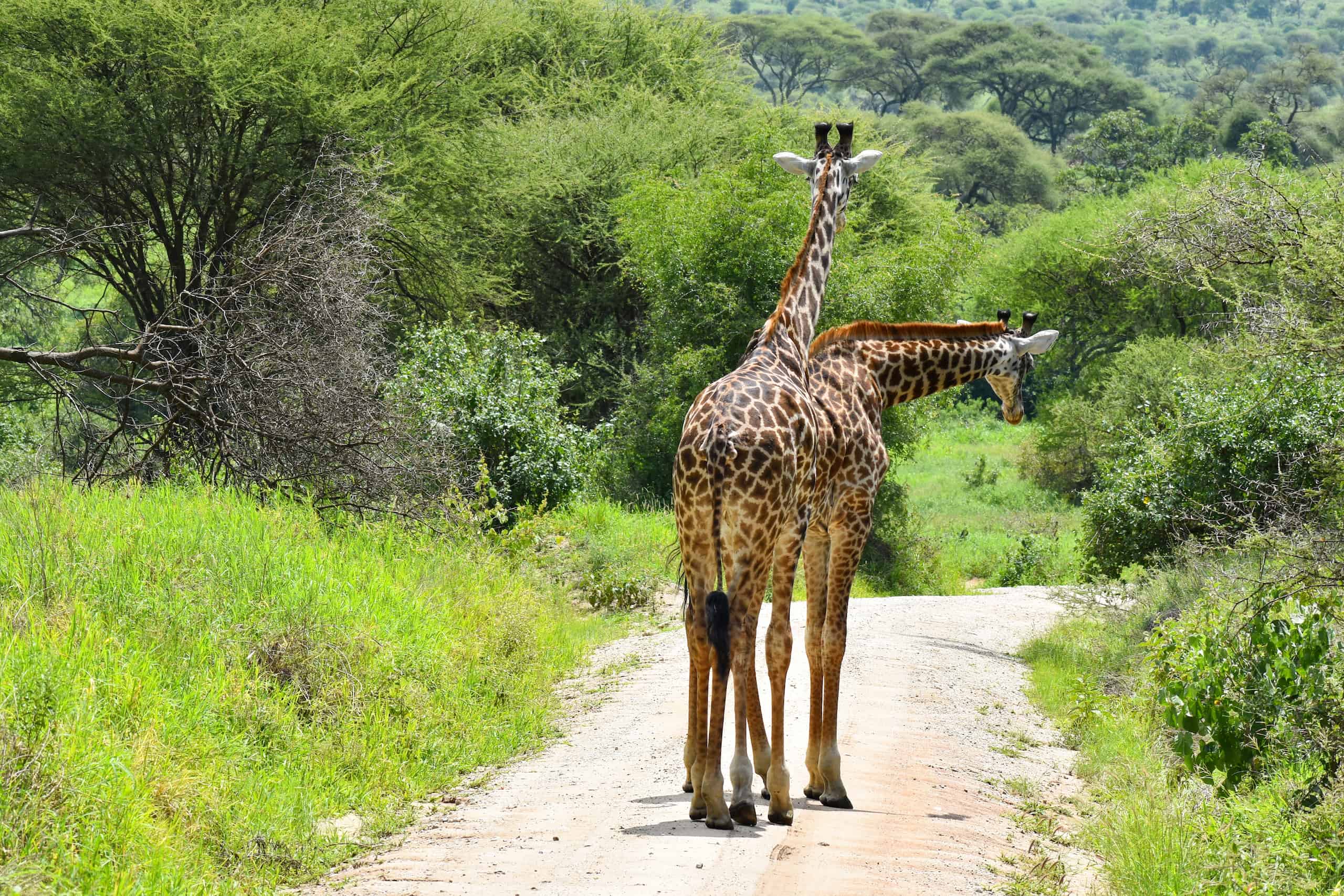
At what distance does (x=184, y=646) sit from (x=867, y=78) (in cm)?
8287

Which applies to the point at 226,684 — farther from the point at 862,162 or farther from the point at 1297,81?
the point at 1297,81

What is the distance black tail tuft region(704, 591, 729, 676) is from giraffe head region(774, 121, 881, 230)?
130 inches

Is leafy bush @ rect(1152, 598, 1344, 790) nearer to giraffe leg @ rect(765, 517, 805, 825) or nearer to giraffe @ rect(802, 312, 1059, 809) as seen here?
giraffe @ rect(802, 312, 1059, 809)

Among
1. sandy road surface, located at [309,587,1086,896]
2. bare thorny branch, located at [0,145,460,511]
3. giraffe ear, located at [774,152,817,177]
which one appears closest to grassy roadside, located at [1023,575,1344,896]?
sandy road surface, located at [309,587,1086,896]

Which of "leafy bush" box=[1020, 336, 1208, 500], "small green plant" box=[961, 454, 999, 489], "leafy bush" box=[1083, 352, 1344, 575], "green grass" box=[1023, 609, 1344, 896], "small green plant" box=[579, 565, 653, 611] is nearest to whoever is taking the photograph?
"green grass" box=[1023, 609, 1344, 896]

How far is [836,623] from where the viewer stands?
8.39m

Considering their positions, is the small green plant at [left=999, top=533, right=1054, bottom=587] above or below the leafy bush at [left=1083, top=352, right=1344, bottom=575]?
below

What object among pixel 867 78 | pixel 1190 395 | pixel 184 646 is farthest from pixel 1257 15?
pixel 184 646

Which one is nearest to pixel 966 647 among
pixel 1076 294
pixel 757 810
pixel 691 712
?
pixel 757 810

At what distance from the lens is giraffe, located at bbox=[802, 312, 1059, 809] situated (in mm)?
8219

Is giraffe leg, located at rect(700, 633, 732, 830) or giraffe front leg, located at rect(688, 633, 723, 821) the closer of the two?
giraffe leg, located at rect(700, 633, 732, 830)

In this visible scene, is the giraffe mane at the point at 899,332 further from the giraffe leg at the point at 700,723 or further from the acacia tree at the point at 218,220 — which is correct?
the acacia tree at the point at 218,220

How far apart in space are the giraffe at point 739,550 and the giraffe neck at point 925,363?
1494 millimetres

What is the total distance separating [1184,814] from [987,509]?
2777 cm
